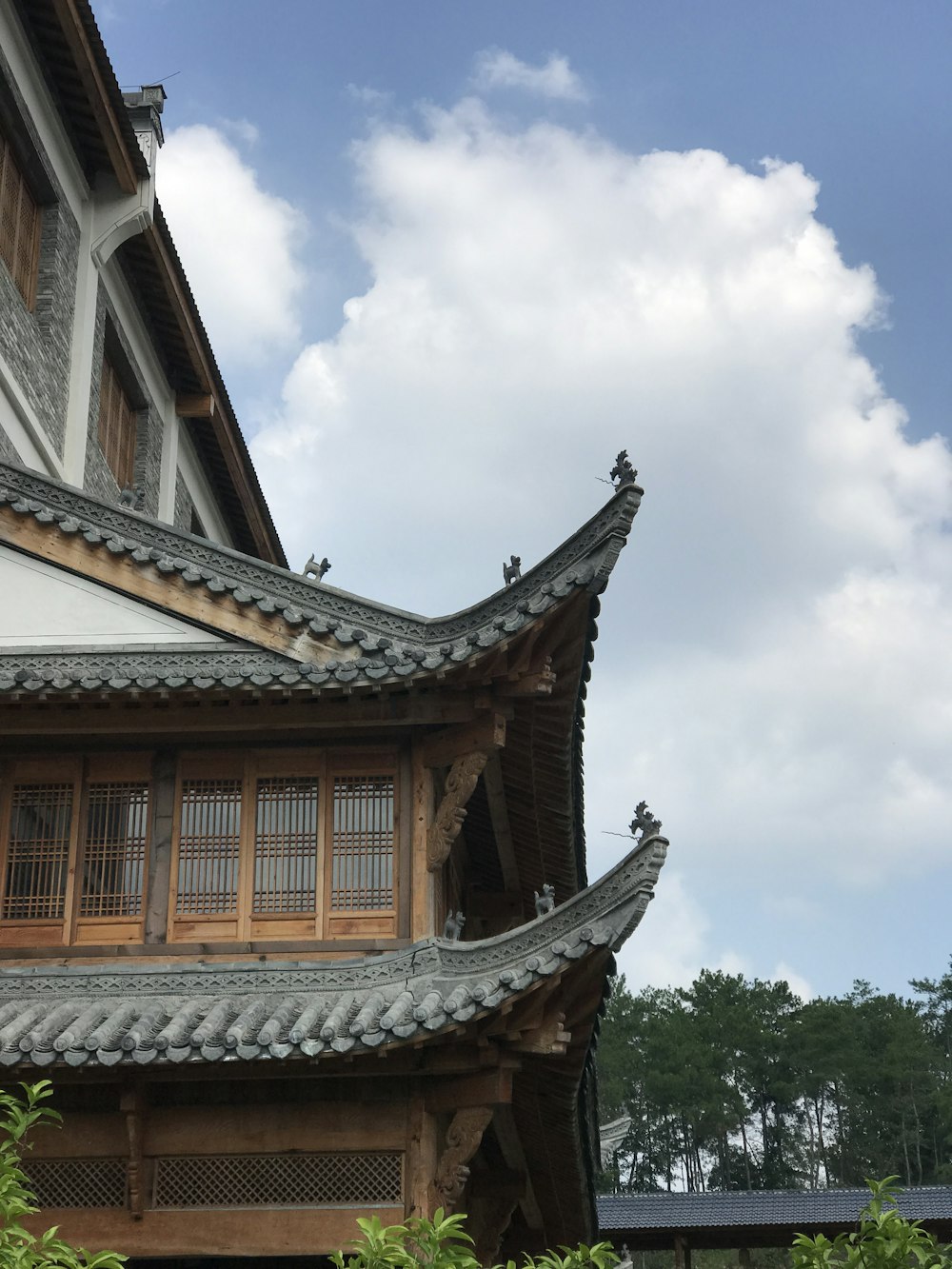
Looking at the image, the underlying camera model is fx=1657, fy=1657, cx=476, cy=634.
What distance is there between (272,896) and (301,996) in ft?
3.17

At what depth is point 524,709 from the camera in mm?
12797

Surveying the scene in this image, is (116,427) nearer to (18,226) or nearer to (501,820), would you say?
(18,226)

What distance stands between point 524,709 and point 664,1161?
57.2 metres

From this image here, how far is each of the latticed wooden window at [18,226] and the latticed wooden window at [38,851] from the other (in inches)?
245

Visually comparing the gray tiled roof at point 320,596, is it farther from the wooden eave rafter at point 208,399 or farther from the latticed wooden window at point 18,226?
the wooden eave rafter at point 208,399

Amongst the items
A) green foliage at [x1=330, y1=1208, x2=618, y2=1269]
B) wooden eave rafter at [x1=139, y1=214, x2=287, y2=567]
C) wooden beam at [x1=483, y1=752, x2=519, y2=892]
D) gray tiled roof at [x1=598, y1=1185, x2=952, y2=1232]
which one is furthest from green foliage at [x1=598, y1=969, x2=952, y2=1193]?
green foliage at [x1=330, y1=1208, x2=618, y2=1269]

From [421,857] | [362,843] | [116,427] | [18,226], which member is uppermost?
[18,226]

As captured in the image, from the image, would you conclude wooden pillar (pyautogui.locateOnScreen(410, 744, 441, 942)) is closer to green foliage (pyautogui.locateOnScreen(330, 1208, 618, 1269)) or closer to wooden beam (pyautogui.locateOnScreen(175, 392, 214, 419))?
green foliage (pyautogui.locateOnScreen(330, 1208, 618, 1269))

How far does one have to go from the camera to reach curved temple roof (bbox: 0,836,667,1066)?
426 inches

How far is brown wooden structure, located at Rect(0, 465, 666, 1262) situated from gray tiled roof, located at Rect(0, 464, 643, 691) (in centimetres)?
2

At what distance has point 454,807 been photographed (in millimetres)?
12523

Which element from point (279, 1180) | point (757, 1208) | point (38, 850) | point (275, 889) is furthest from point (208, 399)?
point (757, 1208)

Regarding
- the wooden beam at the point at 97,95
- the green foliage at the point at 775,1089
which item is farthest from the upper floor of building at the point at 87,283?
the green foliage at the point at 775,1089

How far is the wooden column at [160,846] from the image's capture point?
12461mm
